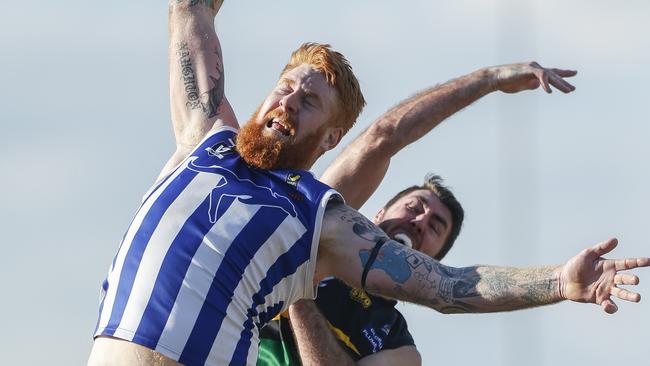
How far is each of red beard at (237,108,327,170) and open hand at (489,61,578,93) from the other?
6.87 ft

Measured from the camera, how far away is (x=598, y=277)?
5.20m

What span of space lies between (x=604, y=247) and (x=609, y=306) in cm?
23

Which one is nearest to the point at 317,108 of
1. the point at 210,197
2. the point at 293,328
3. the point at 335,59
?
the point at 335,59

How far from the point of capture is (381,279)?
5.84 metres

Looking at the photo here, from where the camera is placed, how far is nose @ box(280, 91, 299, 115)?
645cm

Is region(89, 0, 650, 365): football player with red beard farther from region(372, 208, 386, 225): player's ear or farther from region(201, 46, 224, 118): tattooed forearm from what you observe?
region(372, 208, 386, 225): player's ear

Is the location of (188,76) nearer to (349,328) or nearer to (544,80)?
(349,328)

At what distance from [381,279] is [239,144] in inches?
39.6

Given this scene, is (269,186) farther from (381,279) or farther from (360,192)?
(360,192)

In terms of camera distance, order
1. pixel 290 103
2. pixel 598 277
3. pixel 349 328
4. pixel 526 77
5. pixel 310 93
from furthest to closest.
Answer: pixel 526 77, pixel 349 328, pixel 310 93, pixel 290 103, pixel 598 277

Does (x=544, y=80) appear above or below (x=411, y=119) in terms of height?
above

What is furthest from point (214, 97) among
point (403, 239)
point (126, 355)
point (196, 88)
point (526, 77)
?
point (526, 77)

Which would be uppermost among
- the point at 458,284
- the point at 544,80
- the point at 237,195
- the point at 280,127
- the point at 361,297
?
the point at 280,127

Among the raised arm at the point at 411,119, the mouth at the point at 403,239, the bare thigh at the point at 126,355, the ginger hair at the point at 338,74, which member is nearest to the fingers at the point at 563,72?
the raised arm at the point at 411,119
